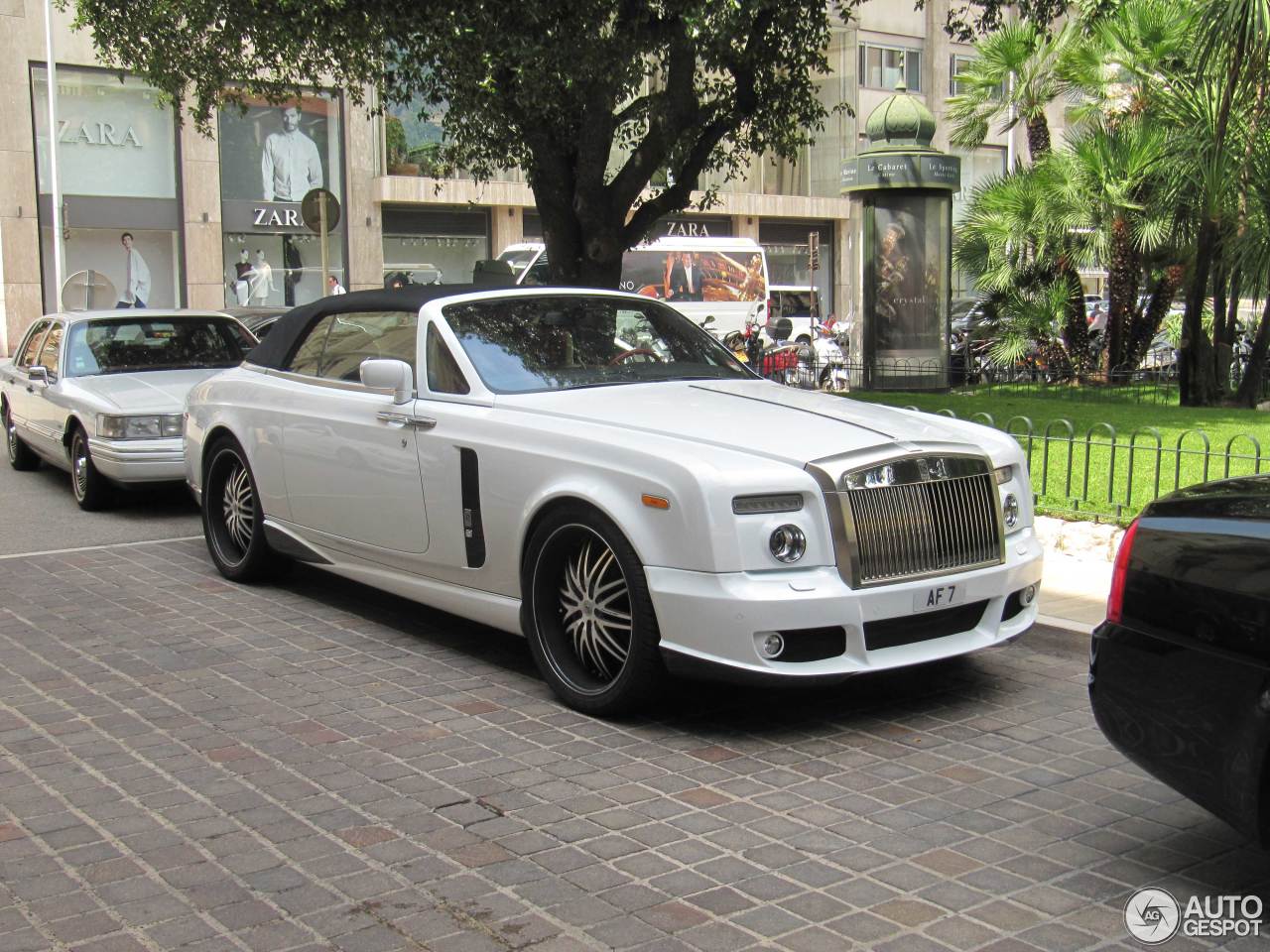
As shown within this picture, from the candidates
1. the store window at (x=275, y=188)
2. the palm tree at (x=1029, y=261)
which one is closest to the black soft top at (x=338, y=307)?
the palm tree at (x=1029, y=261)

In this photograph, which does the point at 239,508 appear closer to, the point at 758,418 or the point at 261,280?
the point at 758,418

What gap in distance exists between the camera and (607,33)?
12.2 m

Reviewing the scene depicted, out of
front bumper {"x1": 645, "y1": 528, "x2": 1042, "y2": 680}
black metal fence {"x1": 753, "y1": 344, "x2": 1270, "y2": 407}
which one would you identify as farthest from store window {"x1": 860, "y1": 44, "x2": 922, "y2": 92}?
front bumper {"x1": 645, "y1": 528, "x2": 1042, "y2": 680}

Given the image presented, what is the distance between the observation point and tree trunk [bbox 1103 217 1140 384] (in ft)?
64.2

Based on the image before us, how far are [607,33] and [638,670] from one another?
8543 mm

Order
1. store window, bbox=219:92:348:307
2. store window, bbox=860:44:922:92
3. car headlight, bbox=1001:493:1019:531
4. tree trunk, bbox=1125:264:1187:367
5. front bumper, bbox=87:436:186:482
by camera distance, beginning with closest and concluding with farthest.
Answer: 1. car headlight, bbox=1001:493:1019:531
2. front bumper, bbox=87:436:186:482
3. tree trunk, bbox=1125:264:1187:367
4. store window, bbox=219:92:348:307
5. store window, bbox=860:44:922:92

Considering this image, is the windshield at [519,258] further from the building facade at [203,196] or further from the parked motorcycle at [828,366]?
the parked motorcycle at [828,366]

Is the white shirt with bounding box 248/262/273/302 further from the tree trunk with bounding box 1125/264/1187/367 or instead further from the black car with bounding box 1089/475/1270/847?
the black car with bounding box 1089/475/1270/847

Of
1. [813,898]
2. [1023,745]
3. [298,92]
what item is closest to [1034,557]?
[1023,745]

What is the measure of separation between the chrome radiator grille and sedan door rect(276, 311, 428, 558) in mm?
2148

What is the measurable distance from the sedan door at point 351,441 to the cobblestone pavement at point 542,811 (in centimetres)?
64

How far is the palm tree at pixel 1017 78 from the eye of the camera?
2217 cm

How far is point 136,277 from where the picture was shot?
1367 inches

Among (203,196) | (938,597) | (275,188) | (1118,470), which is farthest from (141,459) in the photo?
(275,188)
